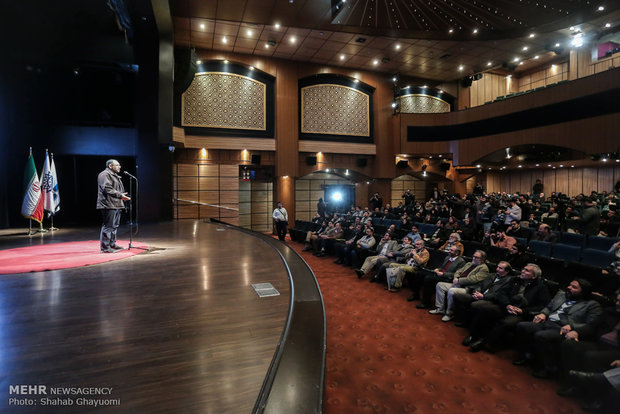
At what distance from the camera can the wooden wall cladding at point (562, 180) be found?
1423cm

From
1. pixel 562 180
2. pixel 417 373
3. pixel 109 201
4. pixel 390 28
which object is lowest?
pixel 417 373

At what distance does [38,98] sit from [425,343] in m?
10.5

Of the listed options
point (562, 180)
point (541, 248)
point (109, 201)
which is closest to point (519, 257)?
point (541, 248)

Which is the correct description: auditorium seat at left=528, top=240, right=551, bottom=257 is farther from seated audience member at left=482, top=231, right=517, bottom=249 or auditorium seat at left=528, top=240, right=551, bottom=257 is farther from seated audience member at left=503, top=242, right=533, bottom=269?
seated audience member at left=503, top=242, right=533, bottom=269

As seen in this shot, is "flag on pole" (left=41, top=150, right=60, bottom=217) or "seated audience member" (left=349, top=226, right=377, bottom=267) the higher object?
"flag on pole" (left=41, top=150, right=60, bottom=217)

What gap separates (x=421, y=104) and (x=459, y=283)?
13.6m

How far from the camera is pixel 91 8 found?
7703 mm

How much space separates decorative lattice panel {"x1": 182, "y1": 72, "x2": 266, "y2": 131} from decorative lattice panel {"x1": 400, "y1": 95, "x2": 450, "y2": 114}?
22.7 ft

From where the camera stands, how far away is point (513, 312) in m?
3.24

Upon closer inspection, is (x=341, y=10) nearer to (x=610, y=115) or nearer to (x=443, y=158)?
(x=610, y=115)

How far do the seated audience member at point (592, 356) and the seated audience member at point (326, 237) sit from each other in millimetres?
5696

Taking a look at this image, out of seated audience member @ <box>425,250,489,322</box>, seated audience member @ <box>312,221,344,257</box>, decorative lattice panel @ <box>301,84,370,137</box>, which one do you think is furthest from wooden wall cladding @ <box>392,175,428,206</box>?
seated audience member @ <box>425,250,489,322</box>

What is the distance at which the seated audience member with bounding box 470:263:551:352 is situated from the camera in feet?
10.5

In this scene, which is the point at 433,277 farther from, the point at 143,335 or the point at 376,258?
the point at 143,335
